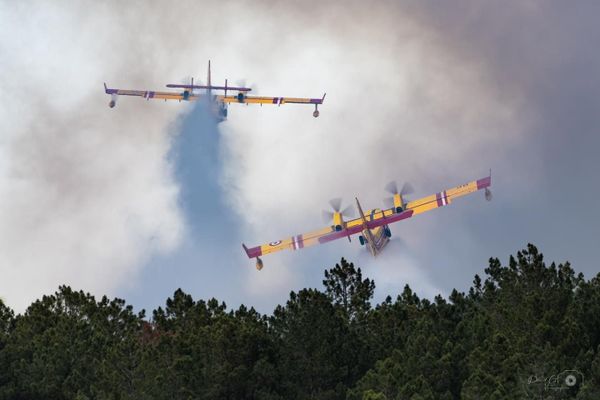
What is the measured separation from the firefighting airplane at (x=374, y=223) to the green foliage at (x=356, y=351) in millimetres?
12957

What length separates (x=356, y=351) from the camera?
388ft

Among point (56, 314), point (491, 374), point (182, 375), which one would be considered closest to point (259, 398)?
point (182, 375)

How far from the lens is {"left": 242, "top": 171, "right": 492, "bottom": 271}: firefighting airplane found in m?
151

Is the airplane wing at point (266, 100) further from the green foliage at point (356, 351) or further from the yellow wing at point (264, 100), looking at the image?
the green foliage at point (356, 351)

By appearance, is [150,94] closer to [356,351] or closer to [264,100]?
[264,100]

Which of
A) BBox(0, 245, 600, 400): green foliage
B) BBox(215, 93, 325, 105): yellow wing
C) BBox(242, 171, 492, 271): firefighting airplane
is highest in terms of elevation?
BBox(215, 93, 325, 105): yellow wing

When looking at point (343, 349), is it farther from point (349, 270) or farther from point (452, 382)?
point (349, 270)

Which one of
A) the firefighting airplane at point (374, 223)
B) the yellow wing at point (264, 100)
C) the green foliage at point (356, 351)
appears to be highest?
the yellow wing at point (264, 100)

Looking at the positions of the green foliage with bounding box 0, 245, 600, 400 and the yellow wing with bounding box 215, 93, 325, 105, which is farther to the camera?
the yellow wing with bounding box 215, 93, 325, 105

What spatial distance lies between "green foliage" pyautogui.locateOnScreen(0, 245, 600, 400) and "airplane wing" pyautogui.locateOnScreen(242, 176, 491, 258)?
16548mm

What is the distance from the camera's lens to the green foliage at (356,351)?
98.8m

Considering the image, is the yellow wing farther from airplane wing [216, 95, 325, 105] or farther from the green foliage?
the green foliage

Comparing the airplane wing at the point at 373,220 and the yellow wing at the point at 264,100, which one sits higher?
the yellow wing at the point at 264,100

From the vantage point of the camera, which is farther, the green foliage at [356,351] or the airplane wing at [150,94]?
the airplane wing at [150,94]
